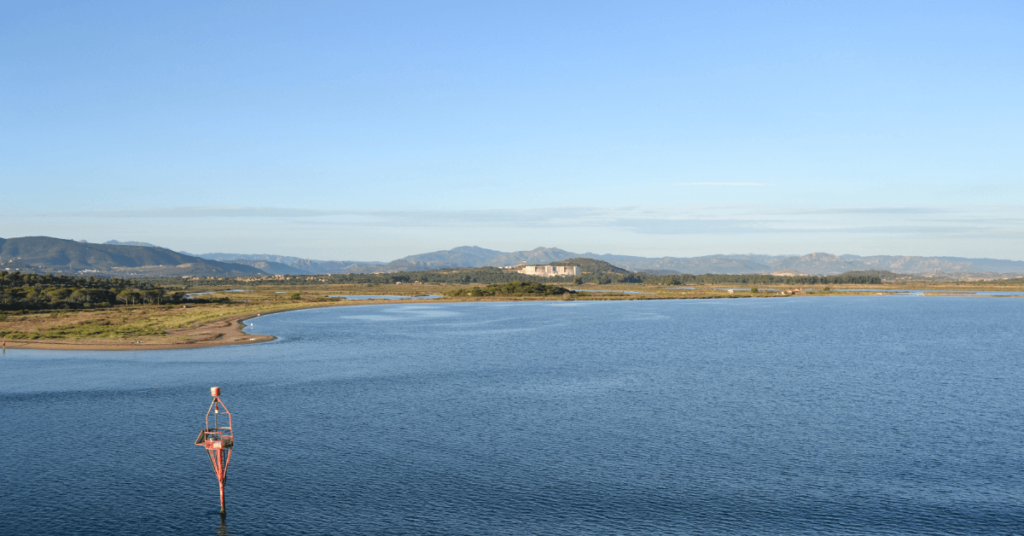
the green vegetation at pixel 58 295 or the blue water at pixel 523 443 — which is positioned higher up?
the green vegetation at pixel 58 295

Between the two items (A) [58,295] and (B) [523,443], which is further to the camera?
(A) [58,295]

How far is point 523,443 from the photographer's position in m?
37.1

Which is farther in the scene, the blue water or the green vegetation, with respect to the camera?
the green vegetation

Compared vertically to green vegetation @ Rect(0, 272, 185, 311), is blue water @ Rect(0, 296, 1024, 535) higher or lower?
lower

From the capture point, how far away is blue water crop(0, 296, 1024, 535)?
88.4ft

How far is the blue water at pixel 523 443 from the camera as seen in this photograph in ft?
88.4

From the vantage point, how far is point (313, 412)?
148 ft

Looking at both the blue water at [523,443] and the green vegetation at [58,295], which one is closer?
the blue water at [523,443]

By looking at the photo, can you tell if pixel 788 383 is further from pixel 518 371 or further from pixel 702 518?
pixel 702 518

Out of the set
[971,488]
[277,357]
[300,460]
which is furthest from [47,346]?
[971,488]

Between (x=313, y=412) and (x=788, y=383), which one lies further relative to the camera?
(x=788, y=383)

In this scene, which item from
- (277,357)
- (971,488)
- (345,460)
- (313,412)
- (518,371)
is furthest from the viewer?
(277,357)

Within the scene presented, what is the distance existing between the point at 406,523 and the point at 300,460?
1017cm

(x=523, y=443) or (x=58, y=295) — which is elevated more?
(x=58, y=295)
